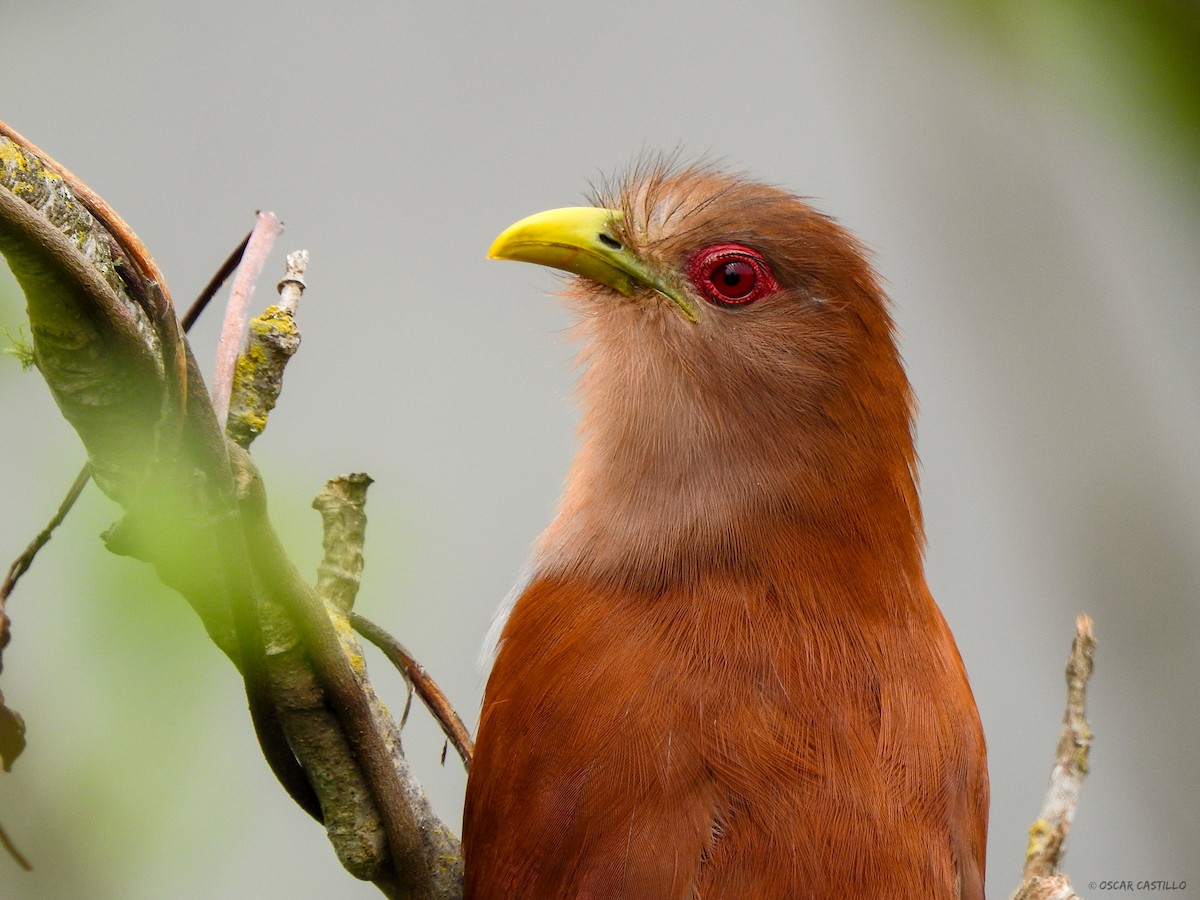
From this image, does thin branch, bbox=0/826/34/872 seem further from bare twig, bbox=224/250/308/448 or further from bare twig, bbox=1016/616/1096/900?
bare twig, bbox=1016/616/1096/900

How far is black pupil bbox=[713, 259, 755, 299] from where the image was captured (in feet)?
8.73

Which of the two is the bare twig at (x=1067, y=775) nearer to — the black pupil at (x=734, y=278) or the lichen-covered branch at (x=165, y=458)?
the black pupil at (x=734, y=278)

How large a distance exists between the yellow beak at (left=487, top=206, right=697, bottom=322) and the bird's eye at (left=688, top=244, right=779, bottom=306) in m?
0.06

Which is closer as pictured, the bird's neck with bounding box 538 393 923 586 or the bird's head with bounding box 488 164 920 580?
the bird's neck with bounding box 538 393 923 586

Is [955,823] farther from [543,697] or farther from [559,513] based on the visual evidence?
[559,513]

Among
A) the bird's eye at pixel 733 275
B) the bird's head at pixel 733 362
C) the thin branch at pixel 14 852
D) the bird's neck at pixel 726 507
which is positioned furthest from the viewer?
the bird's eye at pixel 733 275

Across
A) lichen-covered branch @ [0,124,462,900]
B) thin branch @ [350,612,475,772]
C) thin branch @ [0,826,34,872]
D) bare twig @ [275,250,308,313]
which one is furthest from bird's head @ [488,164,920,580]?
thin branch @ [0,826,34,872]

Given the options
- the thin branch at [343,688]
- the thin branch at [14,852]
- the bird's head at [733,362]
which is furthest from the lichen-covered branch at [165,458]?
the bird's head at [733,362]

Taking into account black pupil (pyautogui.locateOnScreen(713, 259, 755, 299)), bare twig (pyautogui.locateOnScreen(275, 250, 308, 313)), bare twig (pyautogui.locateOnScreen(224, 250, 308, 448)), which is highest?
black pupil (pyautogui.locateOnScreen(713, 259, 755, 299))

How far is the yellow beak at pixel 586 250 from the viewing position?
2676 mm

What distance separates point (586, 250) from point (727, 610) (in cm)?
98

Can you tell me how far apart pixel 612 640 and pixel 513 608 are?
1.19 feet

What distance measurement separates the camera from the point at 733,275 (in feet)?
8.79

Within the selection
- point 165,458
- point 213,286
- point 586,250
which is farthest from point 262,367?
point 586,250
